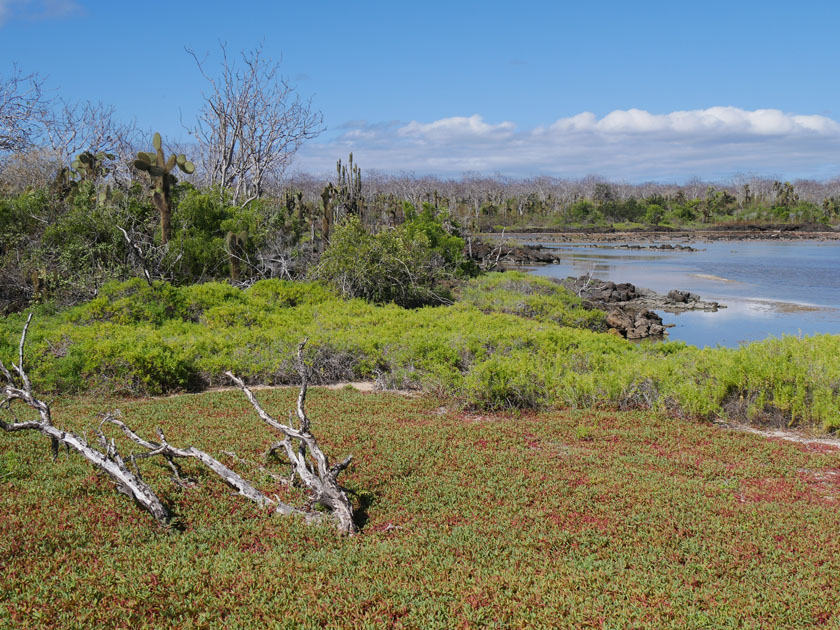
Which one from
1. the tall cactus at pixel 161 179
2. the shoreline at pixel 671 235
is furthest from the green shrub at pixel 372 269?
the shoreline at pixel 671 235

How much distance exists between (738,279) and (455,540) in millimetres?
37686

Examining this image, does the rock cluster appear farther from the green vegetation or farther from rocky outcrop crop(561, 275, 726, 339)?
the green vegetation

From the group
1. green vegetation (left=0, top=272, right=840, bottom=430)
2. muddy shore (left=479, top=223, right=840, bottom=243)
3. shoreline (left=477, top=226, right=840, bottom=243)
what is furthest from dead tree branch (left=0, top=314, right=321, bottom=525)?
muddy shore (left=479, top=223, right=840, bottom=243)

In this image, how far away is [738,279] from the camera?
126ft

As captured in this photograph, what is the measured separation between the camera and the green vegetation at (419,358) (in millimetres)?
9695

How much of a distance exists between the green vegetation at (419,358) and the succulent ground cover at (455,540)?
1461 mm

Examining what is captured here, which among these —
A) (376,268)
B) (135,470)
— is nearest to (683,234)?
(376,268)

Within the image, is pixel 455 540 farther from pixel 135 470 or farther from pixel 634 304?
pixel 634 304

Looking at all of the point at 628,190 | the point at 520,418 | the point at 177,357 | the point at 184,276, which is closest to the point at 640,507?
the point at 520,418

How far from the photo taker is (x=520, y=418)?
976 cm

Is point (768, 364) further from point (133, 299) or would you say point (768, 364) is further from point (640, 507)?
point (133, 299)

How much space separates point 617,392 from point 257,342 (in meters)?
6.84

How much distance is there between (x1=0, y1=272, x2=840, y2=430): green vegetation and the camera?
31.8 ft

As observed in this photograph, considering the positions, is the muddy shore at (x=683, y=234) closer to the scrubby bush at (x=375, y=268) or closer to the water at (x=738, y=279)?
the water at (x=738, y=279)
